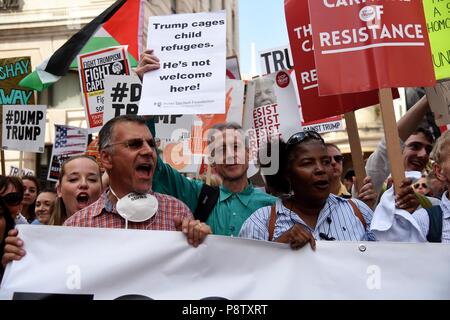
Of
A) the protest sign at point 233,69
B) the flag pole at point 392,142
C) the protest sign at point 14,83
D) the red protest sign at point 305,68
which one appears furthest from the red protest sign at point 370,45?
the protest sign at point 14,83

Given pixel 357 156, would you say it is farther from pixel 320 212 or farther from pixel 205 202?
pixel 205 202

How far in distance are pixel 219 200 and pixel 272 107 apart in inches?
56.6

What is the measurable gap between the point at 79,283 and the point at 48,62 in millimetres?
3411

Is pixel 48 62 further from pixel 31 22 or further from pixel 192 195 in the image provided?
pixel 31 22

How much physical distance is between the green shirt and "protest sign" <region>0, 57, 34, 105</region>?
432 cm

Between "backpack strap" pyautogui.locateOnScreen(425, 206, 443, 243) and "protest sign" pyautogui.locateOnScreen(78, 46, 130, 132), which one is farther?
"protest sign" pyautogui.locateOnScreen(78, 46, 130, 132)

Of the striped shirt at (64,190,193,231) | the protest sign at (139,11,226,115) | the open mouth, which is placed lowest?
the striped shirt at (64,190,193,231)

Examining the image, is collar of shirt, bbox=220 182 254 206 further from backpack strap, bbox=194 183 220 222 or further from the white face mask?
the white face mask

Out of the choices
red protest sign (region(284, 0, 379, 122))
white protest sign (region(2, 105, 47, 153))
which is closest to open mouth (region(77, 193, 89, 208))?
red protest sign (region(284, 0, 379, 122))

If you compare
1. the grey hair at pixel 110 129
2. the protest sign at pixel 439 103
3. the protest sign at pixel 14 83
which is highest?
the protest sign at pixel 14 83

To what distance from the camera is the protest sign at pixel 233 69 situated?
6199 mm

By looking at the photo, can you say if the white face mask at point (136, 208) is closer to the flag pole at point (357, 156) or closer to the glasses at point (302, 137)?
the glasses at point (302, 137)

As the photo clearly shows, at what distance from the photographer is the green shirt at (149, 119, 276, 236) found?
347 cm

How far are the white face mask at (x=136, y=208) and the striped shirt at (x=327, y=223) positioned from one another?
0.48 meters
